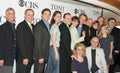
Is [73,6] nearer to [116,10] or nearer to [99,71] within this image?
[99,71]

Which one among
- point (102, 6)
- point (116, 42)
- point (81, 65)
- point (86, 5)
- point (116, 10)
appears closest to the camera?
point (81, 65)

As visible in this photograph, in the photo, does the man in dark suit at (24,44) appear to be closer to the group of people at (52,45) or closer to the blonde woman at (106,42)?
the group of people at (52,45)

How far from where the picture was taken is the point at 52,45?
14.8 ft

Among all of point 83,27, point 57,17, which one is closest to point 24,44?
point 57,17

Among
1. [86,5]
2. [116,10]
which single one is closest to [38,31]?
[86,5]

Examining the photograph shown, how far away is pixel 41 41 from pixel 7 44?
590mm

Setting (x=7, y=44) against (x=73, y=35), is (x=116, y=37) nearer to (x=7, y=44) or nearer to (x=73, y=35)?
(x=73, y=35)

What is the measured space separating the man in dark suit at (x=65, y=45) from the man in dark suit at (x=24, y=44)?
0.68 meters

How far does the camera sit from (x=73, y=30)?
15.9 ft

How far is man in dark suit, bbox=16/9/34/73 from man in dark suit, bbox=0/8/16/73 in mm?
93

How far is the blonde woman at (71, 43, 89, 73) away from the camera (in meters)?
4.18

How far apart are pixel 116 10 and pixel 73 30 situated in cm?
331

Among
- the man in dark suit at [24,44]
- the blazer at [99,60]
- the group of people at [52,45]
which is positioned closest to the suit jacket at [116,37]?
the group of people at [52,45]

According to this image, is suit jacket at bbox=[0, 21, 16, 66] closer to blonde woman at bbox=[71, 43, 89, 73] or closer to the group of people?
the group of people
